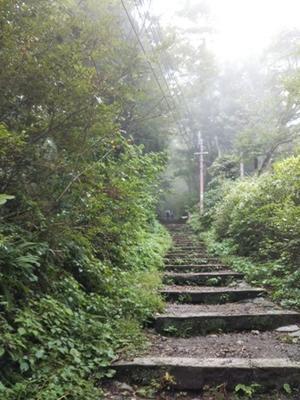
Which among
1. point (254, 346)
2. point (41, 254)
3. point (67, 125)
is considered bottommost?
point (254, 346)

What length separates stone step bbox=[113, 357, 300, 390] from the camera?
2.48 m

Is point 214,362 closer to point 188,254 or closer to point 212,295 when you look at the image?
point 212,295

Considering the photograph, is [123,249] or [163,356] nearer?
[163,356]

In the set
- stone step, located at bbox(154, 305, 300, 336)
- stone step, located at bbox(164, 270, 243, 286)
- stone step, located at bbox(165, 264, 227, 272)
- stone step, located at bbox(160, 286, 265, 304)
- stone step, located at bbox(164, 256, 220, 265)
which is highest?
stone step, located at bbox(164, 256, 220, 265)

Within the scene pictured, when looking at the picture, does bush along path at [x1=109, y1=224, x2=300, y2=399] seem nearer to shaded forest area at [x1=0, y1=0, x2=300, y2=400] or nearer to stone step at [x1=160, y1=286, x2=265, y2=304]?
stone step at [x1=160, y1=286, x2=265, y2=304]

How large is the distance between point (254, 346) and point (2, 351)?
6.92 feet

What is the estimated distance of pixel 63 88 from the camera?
3.14 meters

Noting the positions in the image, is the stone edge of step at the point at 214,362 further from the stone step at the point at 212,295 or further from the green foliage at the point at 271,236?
the stone step at the point at 212,295

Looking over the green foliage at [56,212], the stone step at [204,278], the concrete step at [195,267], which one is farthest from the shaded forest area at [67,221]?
the concrete step at [195,267]

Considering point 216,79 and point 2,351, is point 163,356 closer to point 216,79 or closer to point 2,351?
point 2,351

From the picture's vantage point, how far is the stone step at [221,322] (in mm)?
3559

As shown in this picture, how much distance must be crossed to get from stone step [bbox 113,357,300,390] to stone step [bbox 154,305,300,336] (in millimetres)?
912

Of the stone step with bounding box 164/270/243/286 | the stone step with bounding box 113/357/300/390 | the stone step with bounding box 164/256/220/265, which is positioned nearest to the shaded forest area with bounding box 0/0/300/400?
the stone step with bounding box 113/357/300/390

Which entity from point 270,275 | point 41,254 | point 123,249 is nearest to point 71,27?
point 41,254
